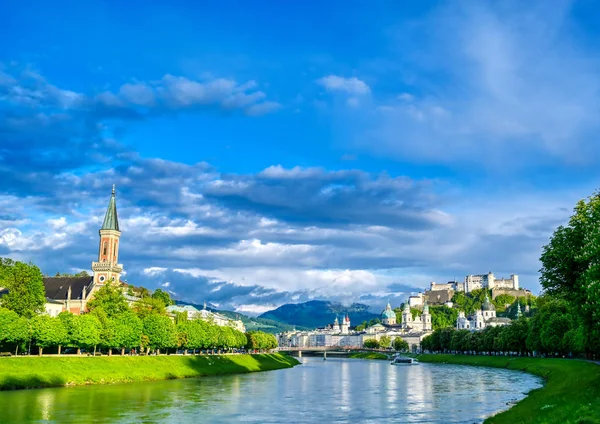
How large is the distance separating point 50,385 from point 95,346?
23.7 m

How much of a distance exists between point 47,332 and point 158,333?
2781cm

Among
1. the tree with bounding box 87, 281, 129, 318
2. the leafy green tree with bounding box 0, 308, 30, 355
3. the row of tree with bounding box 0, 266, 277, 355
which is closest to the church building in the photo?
the row of tree with bounding box 0, 266, 277, 355

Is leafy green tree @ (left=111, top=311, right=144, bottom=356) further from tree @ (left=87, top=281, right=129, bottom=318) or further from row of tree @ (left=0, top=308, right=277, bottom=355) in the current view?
tree @ (left=87, top=281, right=129, bottom=318)

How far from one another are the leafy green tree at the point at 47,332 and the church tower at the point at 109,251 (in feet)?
211

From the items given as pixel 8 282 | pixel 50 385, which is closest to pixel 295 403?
pixel 50 385

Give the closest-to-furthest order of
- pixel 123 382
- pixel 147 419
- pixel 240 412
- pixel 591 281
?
pixel 591 281 < pixel 147 419 < pixel 240 412 < pixel 123 382

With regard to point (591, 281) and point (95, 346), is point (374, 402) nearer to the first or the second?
point (591, 281)

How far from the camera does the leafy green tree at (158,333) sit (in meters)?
112

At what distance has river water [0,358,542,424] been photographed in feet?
164

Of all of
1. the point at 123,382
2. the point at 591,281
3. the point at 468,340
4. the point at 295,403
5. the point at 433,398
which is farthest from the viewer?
the point at 468,340

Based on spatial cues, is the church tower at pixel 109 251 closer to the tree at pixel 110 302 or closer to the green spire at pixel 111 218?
the green spire at pixel 111 218

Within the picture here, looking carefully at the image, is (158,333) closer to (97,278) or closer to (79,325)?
(79,325)

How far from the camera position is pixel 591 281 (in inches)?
1788

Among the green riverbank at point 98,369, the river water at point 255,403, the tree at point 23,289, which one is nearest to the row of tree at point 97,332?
the green riverbank at point 98,369
